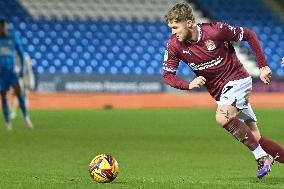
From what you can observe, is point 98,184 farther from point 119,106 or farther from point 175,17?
point 119,106

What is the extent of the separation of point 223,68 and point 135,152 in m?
3.93

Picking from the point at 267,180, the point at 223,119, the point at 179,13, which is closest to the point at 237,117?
the point at 223,119

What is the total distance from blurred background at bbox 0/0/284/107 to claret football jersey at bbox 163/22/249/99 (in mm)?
18668

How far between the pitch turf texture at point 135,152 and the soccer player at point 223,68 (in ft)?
1.40

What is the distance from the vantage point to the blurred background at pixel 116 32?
98.2 feet

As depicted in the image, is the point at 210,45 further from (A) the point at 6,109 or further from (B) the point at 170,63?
(A) the point at 6,109

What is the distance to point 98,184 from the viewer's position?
Answer: 25.4 ft

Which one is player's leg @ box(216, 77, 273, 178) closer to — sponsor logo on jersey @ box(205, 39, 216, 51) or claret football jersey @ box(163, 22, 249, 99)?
claret football jersey @ box(163, 22, 249, 99)

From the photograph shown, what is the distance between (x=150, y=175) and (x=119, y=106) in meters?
17.3

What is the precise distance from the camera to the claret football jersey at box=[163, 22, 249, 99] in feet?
27.4

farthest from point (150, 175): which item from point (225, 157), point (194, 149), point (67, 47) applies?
point (67, 47)

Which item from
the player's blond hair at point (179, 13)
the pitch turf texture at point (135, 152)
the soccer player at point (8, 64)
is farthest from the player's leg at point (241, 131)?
the soccer player at point (8, 64)

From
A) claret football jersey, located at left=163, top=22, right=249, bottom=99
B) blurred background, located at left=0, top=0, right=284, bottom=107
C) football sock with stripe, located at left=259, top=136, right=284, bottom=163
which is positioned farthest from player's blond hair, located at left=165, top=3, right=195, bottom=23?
blurred background, located at left=0, top=0, right=284, bottom=107

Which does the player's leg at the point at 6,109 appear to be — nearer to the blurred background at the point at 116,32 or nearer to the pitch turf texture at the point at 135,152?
the pitch turf texture at the point at 135,152
